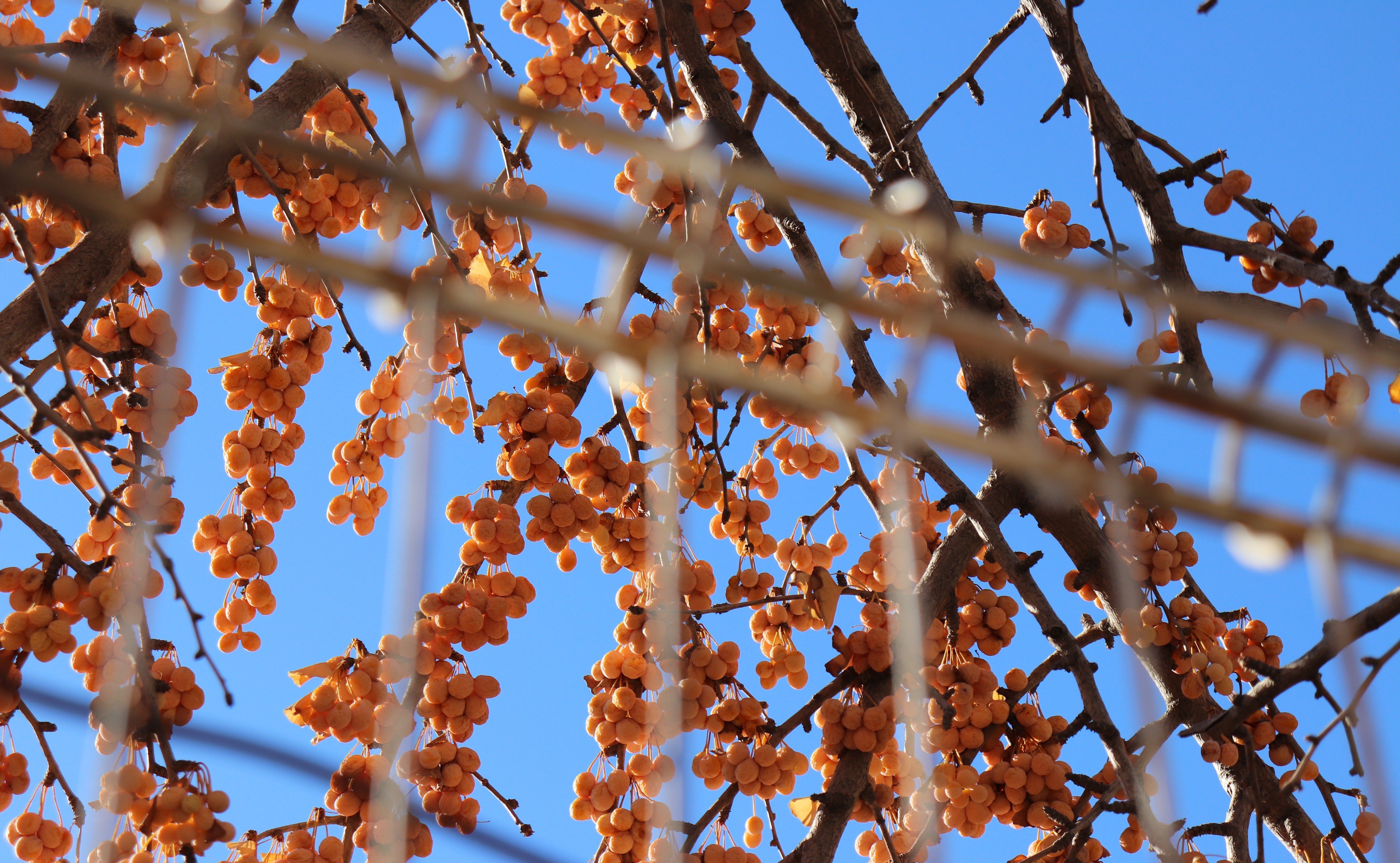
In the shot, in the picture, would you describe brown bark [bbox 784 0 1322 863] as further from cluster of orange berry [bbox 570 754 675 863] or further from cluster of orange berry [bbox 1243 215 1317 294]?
cluster of orange berry [bbox 570 754 675 863]

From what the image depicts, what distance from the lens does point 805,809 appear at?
1.68m

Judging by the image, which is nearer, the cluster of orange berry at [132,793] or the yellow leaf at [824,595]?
the cluster of orange berry at [132,793]

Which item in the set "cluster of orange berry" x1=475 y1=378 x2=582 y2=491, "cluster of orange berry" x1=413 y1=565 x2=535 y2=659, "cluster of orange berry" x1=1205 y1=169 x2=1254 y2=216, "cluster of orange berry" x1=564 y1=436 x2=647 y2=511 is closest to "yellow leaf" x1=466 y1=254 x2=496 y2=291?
"cluster of orange berry" x1=475 y1=378 x2=582 y2=491

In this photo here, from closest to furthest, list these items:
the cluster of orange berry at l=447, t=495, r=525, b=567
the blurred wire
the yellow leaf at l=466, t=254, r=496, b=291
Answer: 1. the blurred wire
2. the cluster of orange berry at l=447, t=495, r=525, b=567
3. the yellow leaf at l=466, t=254, r=496, b=291

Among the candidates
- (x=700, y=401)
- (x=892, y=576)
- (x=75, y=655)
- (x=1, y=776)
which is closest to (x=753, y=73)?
(x=700, y=401)

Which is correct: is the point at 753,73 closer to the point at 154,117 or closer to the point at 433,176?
the point at 154,117

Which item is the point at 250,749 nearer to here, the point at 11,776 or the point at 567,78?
the point at 11,776

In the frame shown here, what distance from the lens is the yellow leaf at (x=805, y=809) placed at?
1.67 metres

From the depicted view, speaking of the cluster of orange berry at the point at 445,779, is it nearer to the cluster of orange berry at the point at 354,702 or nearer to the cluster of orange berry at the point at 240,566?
the cluster of orange berry at the point at 354,702

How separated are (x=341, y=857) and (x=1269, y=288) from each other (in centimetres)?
159

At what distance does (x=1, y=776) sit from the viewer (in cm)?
142

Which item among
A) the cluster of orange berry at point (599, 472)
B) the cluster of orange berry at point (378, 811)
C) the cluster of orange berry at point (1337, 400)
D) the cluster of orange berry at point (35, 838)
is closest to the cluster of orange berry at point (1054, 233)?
the cluster of orange berry at point (1337, 400)

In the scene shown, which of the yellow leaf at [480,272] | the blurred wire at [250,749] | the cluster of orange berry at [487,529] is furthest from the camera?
the yellow leaf at [480,272]

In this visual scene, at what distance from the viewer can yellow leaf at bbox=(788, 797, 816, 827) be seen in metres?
1.67
